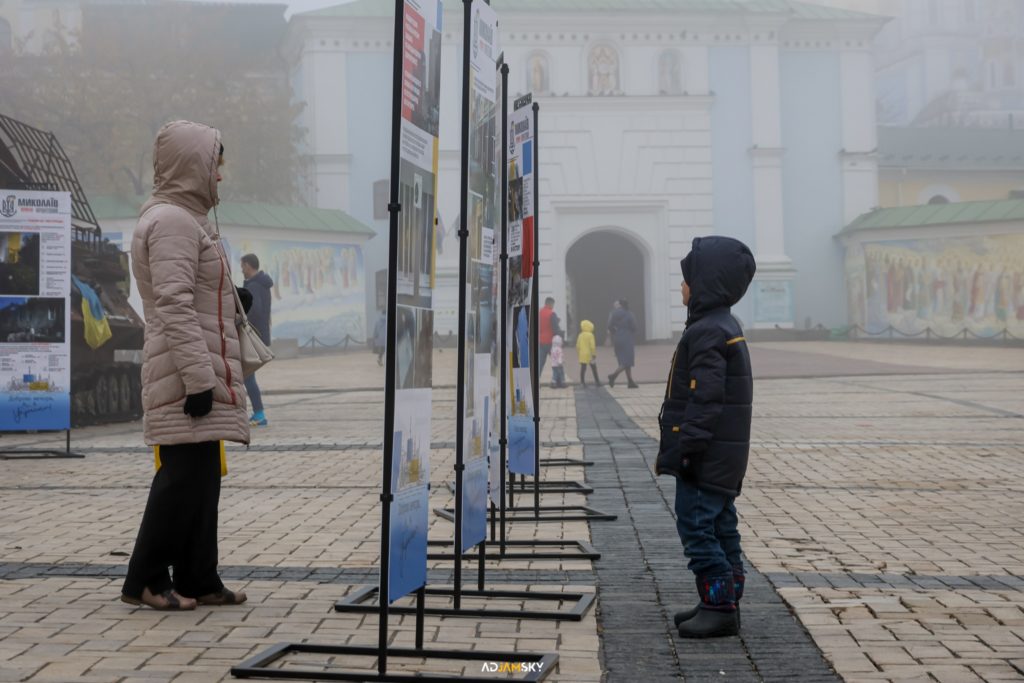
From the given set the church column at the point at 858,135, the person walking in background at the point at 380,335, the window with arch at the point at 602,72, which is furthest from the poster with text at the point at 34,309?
the church column at the point at 858,135

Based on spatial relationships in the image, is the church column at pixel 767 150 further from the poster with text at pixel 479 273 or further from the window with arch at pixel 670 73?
the poster with text at pixel 479 273

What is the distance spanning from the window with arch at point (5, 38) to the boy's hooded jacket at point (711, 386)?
144 feet

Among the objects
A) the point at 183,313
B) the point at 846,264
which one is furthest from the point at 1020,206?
the point at 183,313

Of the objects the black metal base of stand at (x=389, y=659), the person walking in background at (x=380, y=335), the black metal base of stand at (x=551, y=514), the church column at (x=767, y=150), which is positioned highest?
the church column at (x=767, y=150)

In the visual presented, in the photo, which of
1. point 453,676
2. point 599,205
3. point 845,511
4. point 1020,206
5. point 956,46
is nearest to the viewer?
point 453,676

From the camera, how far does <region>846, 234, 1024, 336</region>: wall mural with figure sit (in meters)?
38.2

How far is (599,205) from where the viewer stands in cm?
4666

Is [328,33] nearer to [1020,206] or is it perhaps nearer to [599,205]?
[599,205]

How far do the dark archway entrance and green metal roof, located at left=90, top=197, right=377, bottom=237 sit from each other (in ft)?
27.4

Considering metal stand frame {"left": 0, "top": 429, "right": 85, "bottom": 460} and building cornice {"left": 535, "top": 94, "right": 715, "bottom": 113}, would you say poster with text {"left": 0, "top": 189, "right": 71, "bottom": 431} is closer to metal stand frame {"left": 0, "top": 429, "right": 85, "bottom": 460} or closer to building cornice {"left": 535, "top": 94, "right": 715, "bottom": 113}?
metal stand frame {"left": 0, "top": 429, "right": 85, "bottom": 460}

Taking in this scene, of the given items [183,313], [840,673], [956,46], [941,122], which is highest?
[956,46]

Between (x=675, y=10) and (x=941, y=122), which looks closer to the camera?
(x=675, y=10)

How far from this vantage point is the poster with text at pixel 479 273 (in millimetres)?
5473

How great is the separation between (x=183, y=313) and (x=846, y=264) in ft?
142
